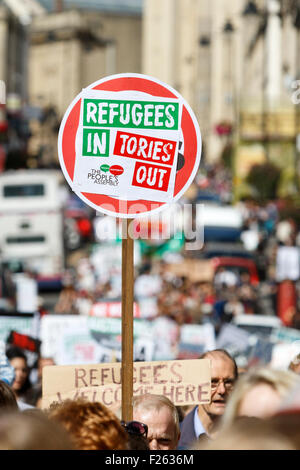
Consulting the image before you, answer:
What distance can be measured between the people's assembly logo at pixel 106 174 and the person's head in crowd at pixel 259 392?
1.02m

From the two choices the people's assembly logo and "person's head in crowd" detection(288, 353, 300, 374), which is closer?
the people's assembly logo

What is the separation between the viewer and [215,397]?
4.64 metres

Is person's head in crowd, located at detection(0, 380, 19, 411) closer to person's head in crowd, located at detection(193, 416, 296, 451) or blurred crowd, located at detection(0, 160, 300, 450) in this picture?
blurred crowd, located at detection(0, 160, 300, 450)

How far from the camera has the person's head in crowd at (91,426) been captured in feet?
9.27

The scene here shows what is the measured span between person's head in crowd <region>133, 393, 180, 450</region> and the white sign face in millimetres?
724

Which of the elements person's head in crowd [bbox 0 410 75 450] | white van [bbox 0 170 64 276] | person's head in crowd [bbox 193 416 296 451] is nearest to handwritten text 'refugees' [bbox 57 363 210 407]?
person's head in crowd [bbox 0 410 75 450]

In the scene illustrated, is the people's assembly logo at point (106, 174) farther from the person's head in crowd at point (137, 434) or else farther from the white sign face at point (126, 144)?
the person's head in crowd at point (137, 434)

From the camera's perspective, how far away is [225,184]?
50.6m

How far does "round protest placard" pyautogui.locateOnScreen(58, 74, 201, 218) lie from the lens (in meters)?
4.01

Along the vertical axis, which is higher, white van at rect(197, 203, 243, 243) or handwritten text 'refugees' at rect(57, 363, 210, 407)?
white van at rect(197, 203, 243, 243)

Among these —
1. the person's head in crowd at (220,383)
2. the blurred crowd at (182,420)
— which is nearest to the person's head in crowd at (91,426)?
the blurred crowd at (182,420)

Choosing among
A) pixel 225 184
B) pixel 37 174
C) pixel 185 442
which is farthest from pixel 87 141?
pixel 225 184

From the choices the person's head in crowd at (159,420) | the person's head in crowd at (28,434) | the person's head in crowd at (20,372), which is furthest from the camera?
Answer: the person's head in crowd at (20,372)

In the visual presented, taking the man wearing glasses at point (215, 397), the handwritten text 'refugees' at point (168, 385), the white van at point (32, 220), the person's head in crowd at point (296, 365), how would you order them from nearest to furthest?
1. the handwritten text 'refugees' at point (168, 385)
2. the person's head in crowd at point (296, 365)
3. the man wearing glasses at point (215, 397)
4. the white van at point (32, 220)
